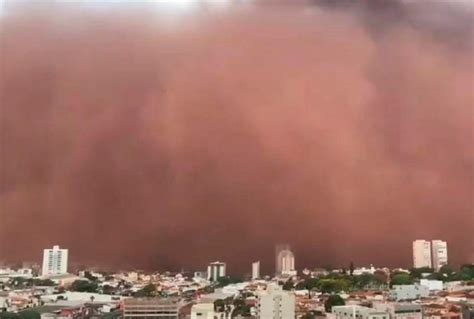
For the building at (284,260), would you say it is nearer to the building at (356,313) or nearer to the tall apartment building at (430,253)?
the building at (356,313)

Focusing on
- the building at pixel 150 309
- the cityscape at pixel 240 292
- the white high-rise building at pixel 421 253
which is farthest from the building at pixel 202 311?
the white high-rise building at pixel 421 253

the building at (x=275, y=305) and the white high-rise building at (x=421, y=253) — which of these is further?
the white high-rise building at (x=421, y=253)

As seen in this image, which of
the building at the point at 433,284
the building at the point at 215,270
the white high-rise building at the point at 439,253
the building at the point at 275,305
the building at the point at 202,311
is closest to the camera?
the building at the point at 202,311

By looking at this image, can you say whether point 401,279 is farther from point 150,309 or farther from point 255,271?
point 150,309

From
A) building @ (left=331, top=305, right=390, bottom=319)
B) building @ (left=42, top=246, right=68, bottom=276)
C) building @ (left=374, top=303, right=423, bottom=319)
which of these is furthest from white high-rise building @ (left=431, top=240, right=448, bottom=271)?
building @ (left=42, top=246, right=68, bottom=276)

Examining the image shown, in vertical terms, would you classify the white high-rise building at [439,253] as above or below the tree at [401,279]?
above

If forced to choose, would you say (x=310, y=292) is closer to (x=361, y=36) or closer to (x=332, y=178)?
(x=332, y=178)
